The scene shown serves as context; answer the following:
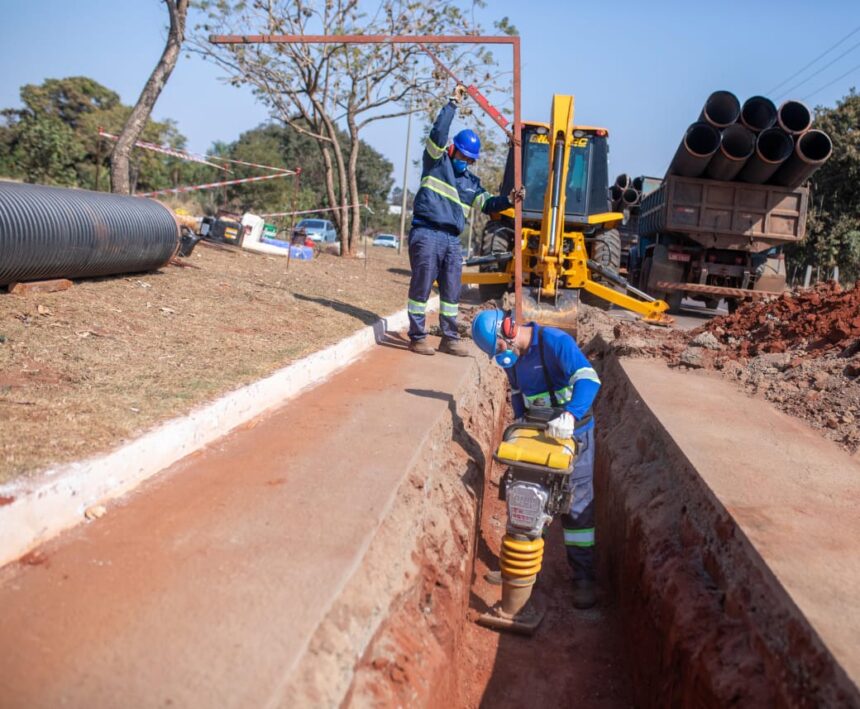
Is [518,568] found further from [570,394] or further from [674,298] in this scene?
[674,298]

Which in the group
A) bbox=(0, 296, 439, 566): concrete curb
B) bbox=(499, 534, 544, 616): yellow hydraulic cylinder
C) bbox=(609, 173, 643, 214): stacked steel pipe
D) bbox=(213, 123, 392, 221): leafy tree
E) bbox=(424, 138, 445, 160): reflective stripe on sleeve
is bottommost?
bbox=(499, 534, 544, 616): yellow hydraulic cylinder

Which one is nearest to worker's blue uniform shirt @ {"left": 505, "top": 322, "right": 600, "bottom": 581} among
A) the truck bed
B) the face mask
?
the face mask

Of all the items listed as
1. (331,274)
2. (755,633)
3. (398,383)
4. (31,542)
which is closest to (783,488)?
(755,633)

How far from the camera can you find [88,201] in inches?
306

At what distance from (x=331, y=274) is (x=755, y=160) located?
25.4 feet

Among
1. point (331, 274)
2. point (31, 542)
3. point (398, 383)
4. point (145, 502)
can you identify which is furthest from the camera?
point (331, 274)

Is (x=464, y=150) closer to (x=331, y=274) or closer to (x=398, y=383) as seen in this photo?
(x=398, y=383)

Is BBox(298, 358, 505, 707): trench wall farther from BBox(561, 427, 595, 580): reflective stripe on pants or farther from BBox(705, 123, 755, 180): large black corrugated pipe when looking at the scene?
BBox(705, 123, 755, 180): large black corrugated pipe

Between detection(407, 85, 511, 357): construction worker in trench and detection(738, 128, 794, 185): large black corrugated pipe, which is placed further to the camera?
detection(738, 128, 794, 185): large black corrugated pipe

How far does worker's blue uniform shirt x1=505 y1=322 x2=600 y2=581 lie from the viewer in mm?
4715

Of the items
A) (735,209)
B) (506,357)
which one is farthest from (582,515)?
(735,209)

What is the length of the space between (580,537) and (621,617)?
0.55 metres

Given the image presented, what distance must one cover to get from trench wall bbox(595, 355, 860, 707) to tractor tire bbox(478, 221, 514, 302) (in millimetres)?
6234

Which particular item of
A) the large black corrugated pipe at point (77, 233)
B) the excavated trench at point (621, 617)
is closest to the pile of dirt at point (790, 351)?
the excavated trench at point (621, 617)
